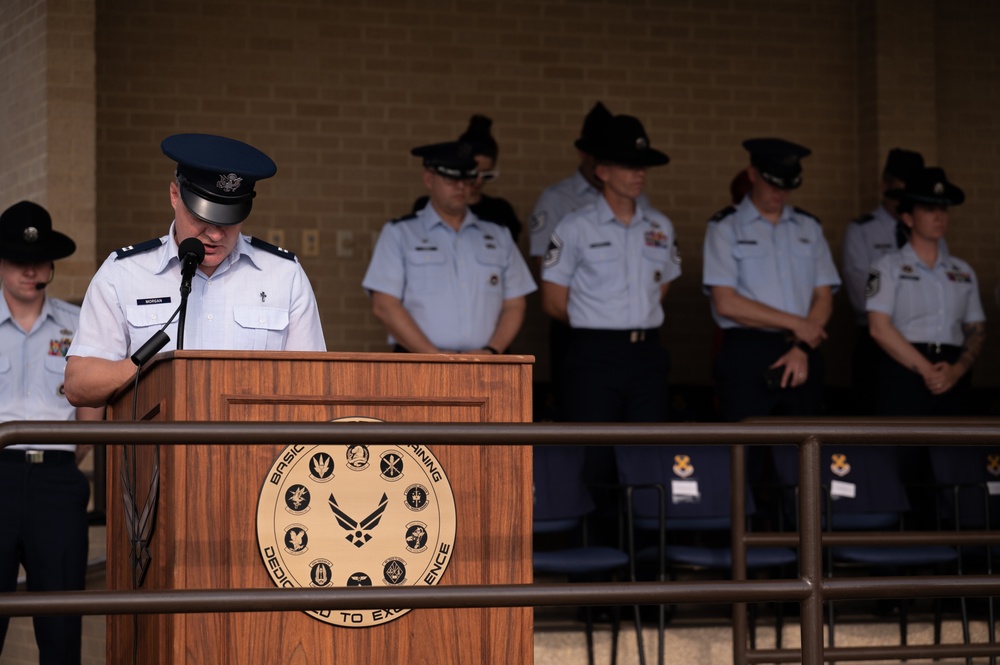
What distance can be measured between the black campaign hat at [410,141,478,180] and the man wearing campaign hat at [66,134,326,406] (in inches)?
97.2

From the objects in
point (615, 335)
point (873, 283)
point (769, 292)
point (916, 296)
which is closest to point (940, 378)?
point (916, 296)

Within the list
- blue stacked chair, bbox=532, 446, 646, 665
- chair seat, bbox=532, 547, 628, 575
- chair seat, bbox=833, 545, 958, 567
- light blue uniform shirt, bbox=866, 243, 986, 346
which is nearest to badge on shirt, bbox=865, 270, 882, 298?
light blue uniform shirt, bbox=866, 243, 986, 346

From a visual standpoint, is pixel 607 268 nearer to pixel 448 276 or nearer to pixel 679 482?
pixel 448 276

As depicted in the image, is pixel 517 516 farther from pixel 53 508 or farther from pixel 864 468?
pixel 864 468

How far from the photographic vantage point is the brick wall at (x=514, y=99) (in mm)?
7547

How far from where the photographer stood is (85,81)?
666cm

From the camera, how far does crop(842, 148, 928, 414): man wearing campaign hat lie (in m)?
7.07

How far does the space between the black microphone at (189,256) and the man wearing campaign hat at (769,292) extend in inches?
138

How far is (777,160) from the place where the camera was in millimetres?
6180

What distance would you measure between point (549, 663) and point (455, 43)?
4007mm

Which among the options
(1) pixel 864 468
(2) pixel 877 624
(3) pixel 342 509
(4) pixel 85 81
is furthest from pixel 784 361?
(3) pixel 342 509

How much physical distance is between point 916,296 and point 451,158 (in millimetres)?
2228

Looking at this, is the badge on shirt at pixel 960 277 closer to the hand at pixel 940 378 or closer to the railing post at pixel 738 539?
the hand at pixel 940 378

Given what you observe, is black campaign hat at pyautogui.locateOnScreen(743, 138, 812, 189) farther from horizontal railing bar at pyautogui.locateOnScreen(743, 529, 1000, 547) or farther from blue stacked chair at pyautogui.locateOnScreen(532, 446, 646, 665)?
horizontal railing bar at pyautogui.locateOnScreen(743, 529, 1000, 547)
